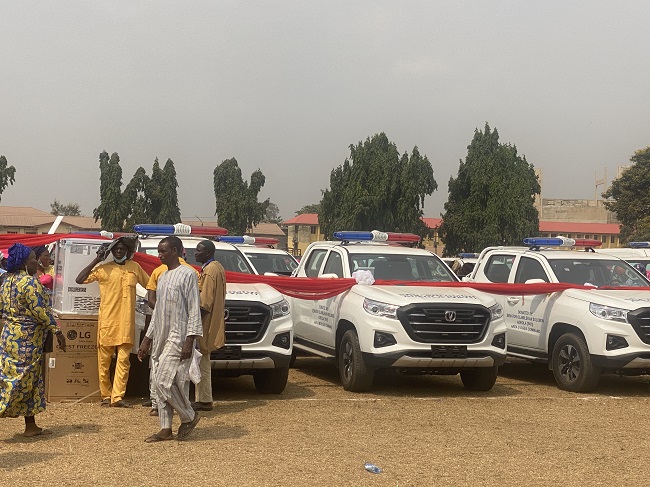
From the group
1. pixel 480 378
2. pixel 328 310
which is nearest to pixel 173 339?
pixel 328 310

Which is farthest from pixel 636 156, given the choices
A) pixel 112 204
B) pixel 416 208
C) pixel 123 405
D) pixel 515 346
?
pixel 123 405

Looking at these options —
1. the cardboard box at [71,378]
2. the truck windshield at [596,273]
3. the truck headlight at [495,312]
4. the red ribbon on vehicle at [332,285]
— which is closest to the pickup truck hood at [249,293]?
the red ribbon on vehicle at [332,285]

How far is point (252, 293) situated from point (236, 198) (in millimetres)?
60318

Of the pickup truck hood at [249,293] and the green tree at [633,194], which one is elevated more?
the green tree at [633,194]

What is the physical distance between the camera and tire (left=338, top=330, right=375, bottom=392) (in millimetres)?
11469

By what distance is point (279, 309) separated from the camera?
11.2 meters

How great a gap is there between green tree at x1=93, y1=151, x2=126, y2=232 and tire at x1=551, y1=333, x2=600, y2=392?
58477mm

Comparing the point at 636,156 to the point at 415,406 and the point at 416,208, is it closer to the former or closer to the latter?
the point at 416,208

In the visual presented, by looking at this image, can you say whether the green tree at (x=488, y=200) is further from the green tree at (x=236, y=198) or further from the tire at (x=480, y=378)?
the tire at (x=480, y=378)

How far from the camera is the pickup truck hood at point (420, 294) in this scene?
1151cm

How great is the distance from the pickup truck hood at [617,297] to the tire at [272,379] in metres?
3.90

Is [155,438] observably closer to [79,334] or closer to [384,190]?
[79,334]

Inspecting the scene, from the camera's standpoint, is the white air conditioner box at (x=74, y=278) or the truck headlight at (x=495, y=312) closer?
the white air conditioner box at (x=74, y=278)

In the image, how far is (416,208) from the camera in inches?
2687
